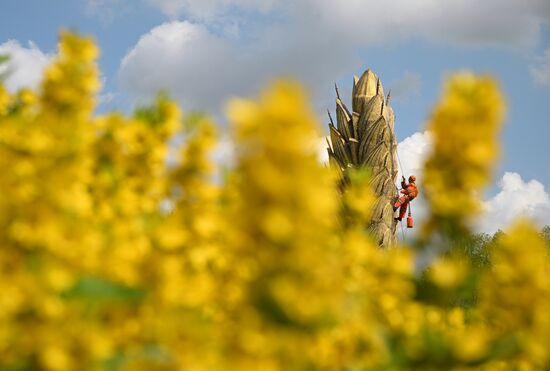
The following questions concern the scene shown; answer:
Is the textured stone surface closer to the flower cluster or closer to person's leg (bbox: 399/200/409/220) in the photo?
person's leg (bbox: 399/200/409/220)

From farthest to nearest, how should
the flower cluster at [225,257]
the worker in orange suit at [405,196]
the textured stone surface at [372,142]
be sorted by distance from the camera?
the textured stone surface at [372,142]
the worker in orange suit at [405,196]
the flower cluster at [225,257]

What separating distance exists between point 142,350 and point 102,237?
451 mm

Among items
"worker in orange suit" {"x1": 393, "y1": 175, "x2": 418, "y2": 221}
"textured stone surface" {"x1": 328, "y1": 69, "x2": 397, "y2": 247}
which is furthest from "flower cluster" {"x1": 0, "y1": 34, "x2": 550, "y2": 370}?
"textured stone surface" {"x1": 328, "y1": 69, "x2": 397, "y2": 247}

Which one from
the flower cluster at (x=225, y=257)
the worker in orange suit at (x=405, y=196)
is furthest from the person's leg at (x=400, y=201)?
the flower cluster at (x=225, y=257)

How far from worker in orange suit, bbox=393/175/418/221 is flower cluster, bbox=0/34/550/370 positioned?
1519 centimetres

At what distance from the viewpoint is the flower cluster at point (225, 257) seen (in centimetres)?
132

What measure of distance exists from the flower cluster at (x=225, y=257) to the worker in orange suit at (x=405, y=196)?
15.2m

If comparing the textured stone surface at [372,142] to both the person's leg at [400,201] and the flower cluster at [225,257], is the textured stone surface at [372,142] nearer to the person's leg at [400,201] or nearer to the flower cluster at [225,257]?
the person's leg at [400,201]

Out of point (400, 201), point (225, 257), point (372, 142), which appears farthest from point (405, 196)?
point (225, 257)

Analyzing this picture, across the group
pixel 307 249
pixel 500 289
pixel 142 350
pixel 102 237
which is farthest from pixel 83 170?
pixel 500 289

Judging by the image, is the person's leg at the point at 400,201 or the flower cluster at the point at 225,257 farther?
the person's leg at the point at 400,201

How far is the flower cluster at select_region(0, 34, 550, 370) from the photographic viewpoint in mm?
1318

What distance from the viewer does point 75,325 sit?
1621 mm

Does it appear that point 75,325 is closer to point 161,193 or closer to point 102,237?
point 102,237
